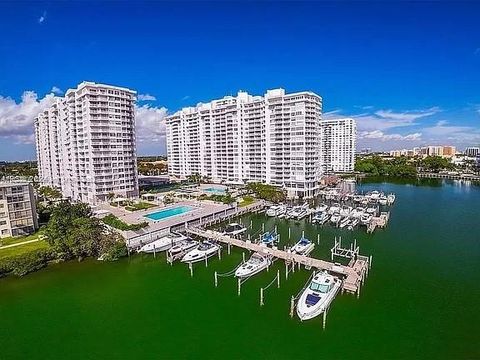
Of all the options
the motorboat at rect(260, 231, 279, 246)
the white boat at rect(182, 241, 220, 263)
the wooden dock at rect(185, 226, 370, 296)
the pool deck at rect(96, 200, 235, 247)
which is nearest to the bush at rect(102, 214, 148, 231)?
the pool deck at rect(96, 200, 235, 247)

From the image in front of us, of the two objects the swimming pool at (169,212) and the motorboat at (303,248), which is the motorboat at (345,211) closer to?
the motorboat at (303,248)

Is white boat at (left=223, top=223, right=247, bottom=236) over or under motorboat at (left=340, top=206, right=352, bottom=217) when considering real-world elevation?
under

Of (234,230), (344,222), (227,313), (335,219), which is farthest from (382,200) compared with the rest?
(227,313)

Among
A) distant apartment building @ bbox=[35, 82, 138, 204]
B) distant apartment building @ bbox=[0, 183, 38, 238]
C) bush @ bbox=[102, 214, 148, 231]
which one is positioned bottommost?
bush @ bbox=[102, 214, 148, 231]

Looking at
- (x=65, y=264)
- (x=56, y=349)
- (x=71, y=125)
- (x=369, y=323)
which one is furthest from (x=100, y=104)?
(x=369, y=323)

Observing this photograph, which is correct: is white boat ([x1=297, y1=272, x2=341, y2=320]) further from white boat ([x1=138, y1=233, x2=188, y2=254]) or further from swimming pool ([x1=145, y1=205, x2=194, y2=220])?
swimming pool ([x1=145, y1=205, x2=194, y2=220])

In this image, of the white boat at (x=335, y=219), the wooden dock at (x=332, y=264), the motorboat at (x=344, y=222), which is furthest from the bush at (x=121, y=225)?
the motorboat at (x=344, y=222)

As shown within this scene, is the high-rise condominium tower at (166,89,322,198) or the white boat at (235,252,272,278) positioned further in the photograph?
the high-rise condominium tower at (166,89,322,198)
